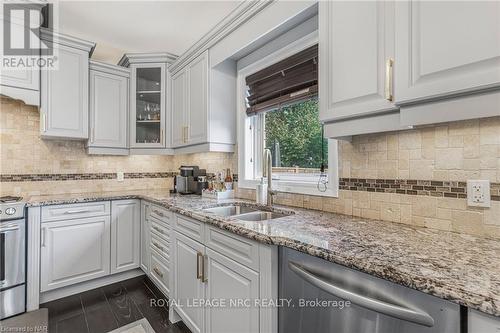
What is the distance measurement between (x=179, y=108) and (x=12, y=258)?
193 cm

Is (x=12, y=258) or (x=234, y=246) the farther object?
(x=12, y=258)

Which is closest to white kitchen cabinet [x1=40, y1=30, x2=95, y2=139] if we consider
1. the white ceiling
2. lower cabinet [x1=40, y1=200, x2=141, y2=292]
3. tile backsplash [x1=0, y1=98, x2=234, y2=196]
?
the white ceiling

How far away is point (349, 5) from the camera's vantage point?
1.21m

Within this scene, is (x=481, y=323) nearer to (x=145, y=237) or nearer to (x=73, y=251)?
(x=145, y=237)

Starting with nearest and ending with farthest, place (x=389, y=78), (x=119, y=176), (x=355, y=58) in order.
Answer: (x=389, y=78) < (x=355, y=58) < (x=119, y=176)

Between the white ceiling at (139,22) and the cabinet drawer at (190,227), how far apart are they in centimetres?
178

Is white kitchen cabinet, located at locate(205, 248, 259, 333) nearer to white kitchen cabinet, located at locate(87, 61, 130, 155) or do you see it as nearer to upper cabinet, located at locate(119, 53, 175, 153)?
upper cabinet, located at locate(119, 53, 175, 153)

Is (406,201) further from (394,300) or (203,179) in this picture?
(203,179)

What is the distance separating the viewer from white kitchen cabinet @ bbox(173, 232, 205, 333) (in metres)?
1.61

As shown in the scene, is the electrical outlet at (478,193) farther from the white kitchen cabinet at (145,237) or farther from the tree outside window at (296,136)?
the white kitchen cabinet at (145,237)

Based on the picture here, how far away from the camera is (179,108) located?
282cm

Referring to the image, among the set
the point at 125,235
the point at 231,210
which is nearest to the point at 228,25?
the point at 231,210

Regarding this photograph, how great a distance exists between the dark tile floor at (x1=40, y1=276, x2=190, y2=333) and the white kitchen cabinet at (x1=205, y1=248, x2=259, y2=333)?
0.62 m

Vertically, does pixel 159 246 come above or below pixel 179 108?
below
